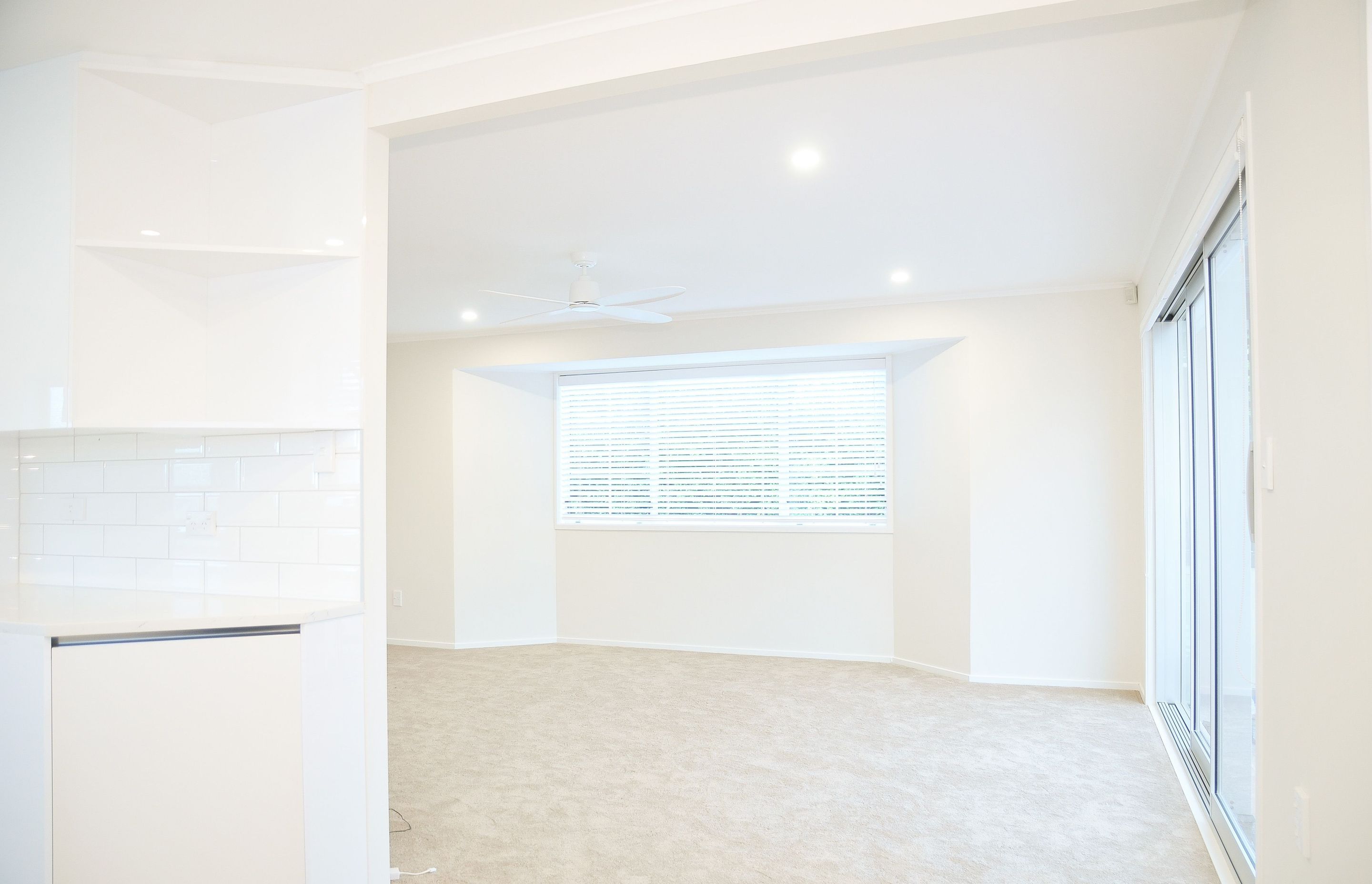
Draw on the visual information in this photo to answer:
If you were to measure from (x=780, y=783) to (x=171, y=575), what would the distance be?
251cm

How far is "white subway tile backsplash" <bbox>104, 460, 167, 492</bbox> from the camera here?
2709mm

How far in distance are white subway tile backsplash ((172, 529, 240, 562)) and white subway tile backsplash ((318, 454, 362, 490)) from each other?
1.34ft

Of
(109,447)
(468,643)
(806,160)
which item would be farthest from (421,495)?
(806,160)

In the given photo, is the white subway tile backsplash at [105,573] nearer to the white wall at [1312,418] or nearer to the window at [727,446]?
the white wall at [1312,418]

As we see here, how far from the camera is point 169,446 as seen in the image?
8.89 feet

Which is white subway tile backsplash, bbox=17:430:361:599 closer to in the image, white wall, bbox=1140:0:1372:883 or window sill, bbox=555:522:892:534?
white wall, bbox=1140:0:1372:883

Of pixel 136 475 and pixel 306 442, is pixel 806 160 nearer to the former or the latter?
pixel 306 442

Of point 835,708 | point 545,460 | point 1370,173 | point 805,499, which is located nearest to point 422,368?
point 545,460

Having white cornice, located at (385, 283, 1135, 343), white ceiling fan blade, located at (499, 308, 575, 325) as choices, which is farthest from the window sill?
white ceiling fan blade, located at (499, 308, 575, 325)

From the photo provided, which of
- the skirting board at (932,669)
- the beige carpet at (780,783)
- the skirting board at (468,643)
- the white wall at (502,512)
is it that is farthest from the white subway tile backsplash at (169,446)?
the skirting board at (932,669)

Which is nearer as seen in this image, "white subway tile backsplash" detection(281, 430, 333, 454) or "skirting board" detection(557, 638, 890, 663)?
"white subway tile backsplash" detection(281, 430, 333, 454)

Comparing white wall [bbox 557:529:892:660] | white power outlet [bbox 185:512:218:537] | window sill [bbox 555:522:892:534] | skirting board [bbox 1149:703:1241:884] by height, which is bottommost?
skirting board [bbox 1149:703:1241:884]

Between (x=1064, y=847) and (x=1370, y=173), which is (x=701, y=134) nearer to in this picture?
(x=1370, y=173)

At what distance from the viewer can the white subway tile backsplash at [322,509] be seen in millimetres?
2457
